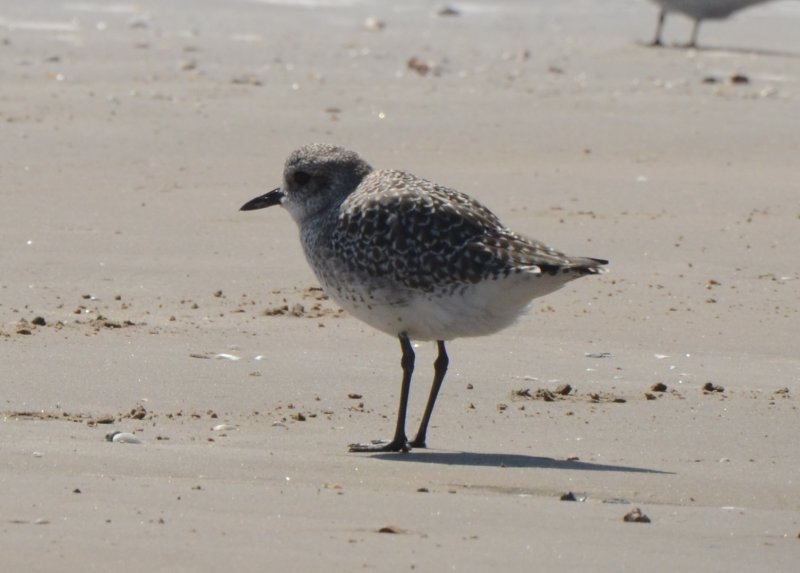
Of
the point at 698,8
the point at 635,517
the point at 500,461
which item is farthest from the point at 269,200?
the point at 698,8

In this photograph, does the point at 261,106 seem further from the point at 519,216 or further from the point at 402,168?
the point at 519,216

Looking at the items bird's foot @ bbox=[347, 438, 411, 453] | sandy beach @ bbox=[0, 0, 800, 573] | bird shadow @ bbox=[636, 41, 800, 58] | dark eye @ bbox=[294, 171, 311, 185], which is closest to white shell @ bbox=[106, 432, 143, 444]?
sandy beach @ bbox=[0, 0, 800, 573]

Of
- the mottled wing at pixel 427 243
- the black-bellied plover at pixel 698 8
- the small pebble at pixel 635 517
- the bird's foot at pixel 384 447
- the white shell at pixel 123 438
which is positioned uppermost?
the black-bellied plover at pixel 698 8

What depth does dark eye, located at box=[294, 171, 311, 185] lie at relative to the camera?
6.89 m

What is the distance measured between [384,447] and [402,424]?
13 centimetres

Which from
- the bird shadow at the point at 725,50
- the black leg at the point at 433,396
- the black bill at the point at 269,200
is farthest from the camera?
the bird shadow at the point at 725,50

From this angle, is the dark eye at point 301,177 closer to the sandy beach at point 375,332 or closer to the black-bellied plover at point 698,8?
the sandy beach at point 375,332

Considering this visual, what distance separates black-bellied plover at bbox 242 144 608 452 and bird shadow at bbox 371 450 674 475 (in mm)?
95

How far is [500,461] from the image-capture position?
6.08 meters

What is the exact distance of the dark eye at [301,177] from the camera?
6.89 metres

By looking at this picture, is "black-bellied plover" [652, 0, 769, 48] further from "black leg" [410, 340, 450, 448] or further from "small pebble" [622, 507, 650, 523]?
"small pebble" [622, 507, 650, 523]

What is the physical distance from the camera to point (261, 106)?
12758mm

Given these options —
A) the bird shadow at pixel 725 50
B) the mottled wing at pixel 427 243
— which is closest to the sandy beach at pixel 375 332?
the bird shadow at pixel 725 50

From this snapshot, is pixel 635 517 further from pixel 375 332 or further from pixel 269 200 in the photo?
pixel 375 332
